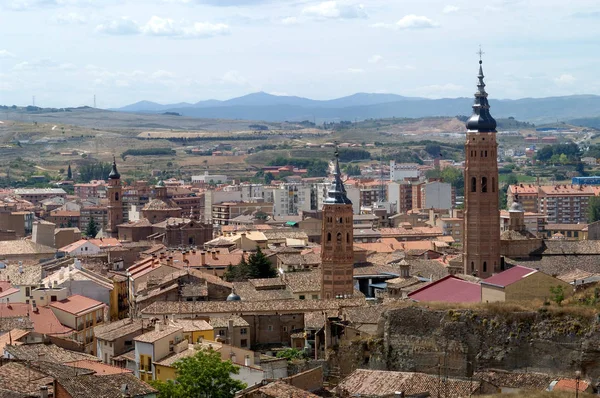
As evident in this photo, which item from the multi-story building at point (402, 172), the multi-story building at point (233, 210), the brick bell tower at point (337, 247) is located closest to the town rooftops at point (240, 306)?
the brick bell tower at point (337, 247)

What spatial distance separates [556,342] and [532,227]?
67.3 meters

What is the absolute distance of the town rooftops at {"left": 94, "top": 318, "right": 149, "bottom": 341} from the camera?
44031 mm

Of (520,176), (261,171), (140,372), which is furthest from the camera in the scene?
(261,171)

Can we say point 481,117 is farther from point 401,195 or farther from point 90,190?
point 90,190

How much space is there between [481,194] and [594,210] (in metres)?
58.0


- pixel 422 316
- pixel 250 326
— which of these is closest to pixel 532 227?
pixel 250 326

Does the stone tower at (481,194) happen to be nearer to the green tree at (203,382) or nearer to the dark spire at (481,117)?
the dark spire at (481,117)

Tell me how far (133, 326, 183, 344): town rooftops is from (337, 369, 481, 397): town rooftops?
586 cm

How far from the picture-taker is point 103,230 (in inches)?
4274

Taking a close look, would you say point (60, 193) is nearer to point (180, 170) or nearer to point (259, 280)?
point (180, 170)

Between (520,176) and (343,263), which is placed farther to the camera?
(520,176)

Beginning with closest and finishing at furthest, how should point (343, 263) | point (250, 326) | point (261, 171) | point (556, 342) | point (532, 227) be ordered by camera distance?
point (556, 342) → point (250, 326) → point (343, 263) → point (532, 227) → point (261, 171)

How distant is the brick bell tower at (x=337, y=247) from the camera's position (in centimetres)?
5912

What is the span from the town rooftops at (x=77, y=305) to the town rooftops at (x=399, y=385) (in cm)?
1505
